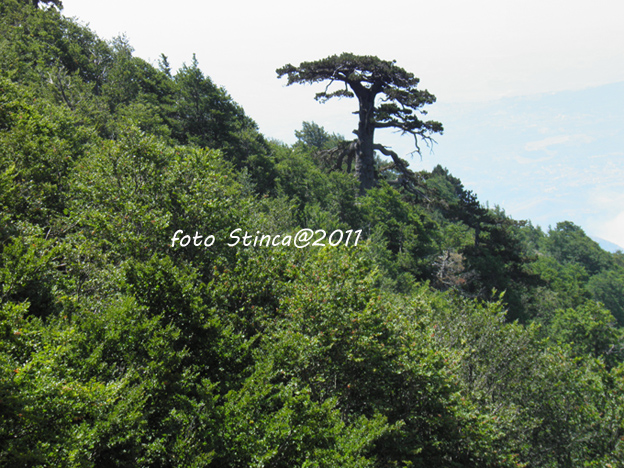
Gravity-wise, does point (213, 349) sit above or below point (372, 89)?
below

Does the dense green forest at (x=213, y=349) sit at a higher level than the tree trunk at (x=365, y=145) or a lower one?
lower

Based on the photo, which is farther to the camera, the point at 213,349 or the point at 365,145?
the point at 365,145

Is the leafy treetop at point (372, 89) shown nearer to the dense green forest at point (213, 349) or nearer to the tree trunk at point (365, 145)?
the tree trunk at point (365, 145)

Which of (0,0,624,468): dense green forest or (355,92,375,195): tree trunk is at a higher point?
(355,92,375,195): tree trunk

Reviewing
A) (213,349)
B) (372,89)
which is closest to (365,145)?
(372,89)

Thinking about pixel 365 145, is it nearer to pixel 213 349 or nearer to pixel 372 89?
pixel 372 89

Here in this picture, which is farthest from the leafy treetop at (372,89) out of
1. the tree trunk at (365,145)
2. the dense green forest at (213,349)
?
the dense green forest at (213,349)

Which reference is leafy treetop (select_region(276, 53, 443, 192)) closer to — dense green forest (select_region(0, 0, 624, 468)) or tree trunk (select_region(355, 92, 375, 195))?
tree trunk (select_region(355, 92, 375, 195))

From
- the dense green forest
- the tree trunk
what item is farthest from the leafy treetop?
the dense green forest

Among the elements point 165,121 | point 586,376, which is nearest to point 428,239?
point 586,376

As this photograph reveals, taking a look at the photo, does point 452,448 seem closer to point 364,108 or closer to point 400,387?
point 400,387

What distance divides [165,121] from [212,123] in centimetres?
551

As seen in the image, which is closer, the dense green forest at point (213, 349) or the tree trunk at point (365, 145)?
the dense green forest at point (213, 349)

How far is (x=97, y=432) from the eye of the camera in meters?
8.16
